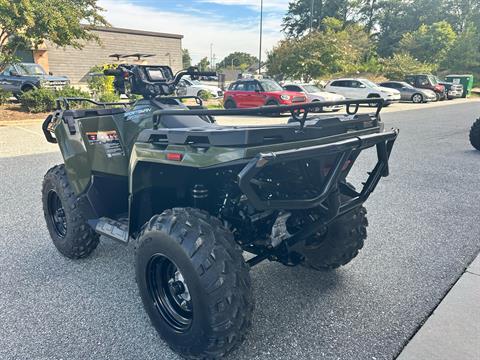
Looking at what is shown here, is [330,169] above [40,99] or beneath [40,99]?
above

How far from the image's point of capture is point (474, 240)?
3.75 m

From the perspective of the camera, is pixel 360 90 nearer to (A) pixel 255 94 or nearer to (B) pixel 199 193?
(A) pixel 255 94

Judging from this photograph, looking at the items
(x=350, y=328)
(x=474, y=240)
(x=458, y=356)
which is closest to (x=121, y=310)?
(x=350, y=328)

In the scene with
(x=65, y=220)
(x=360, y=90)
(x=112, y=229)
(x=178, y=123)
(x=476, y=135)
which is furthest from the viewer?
(x=360, y=90)

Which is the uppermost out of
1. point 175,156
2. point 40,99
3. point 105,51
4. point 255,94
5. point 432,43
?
point 432,43

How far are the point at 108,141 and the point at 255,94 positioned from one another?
13882mm

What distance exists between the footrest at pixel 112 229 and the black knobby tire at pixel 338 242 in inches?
51.8

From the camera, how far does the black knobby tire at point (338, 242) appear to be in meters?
2.85

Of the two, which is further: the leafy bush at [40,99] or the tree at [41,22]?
the leafy bush at [40,99]

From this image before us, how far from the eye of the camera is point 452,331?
239 cm

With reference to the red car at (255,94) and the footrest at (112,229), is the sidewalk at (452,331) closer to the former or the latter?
the footrest at (112,229)

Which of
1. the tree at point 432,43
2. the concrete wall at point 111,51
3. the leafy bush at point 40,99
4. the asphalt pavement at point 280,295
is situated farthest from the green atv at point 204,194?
the tree at point 432,43

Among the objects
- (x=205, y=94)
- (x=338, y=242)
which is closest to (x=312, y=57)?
(x=205, y=94)

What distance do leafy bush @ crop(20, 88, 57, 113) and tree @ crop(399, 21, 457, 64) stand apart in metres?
40.4
